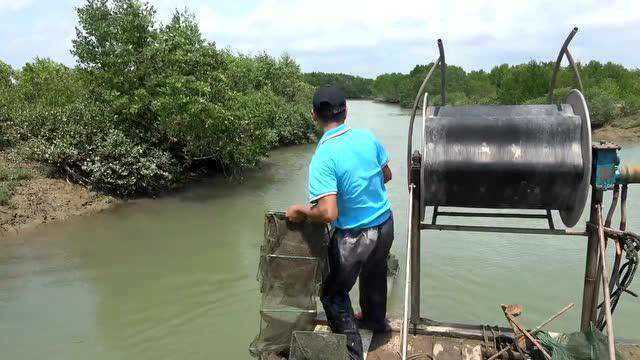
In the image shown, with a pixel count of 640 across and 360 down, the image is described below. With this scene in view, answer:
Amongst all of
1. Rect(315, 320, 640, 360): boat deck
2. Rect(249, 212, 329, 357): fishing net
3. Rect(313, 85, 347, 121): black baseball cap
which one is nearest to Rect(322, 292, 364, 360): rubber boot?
Rect(249, 212, 329, 357): fishing net

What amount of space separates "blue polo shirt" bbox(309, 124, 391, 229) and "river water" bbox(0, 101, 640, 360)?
323cm

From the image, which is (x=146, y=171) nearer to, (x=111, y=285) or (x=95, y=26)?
(x=95, y=26)

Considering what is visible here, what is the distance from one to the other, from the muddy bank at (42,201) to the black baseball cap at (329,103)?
8759 millimetres

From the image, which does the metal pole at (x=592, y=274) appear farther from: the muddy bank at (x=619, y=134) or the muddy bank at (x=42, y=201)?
the muddy bank at (x=619, y=134)

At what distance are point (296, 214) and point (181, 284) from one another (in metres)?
4.76

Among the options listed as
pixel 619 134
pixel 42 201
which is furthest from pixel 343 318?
pixel 619 134

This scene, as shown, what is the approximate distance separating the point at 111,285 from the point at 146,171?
489 centimetres

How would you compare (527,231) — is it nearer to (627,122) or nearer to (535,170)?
(535,170)

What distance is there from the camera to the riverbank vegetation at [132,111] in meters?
11.8

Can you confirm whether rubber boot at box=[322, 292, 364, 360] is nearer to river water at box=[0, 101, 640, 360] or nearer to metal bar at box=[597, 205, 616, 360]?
metal bar at box=[597, 205, 616, 360]

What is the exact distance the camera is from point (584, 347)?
319 centimetres

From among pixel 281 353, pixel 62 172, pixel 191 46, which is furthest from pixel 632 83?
pixel 281 353

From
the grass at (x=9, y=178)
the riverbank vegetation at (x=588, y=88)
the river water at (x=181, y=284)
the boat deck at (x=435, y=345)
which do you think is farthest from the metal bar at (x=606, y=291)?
the grass at (x=9, y=178)

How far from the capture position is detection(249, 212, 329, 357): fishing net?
11.1ft
